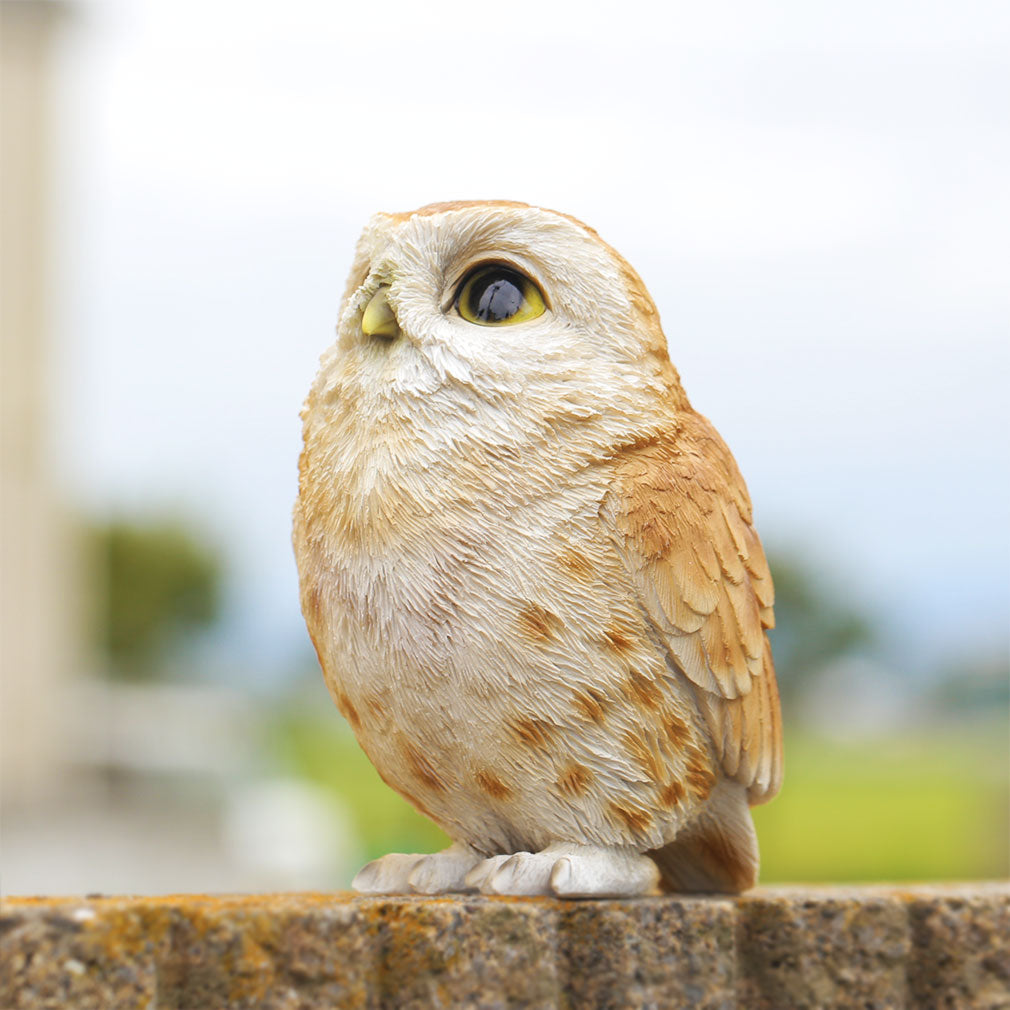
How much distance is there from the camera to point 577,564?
5.22 feet

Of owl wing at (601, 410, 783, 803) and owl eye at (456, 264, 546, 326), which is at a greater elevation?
owl eye at (456, 264, 546, 326)

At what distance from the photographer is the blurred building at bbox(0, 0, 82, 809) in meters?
9.12

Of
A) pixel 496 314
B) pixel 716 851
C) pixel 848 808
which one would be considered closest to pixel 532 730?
pixel 716 851

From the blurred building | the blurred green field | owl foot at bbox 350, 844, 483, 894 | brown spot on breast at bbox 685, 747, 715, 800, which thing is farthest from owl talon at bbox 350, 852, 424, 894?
the blurred building

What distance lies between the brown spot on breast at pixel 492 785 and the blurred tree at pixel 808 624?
969 cm

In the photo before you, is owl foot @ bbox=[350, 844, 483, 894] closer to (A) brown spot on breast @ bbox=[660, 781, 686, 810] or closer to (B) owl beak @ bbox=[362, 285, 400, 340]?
(A) brown spot on breast @ bbox=[660, 781, 686, 810]

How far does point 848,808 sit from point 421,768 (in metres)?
8.18

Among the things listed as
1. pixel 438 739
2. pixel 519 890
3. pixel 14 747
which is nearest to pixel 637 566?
pixel 438 739

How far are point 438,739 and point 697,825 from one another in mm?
430

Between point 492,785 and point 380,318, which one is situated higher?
point 380,318

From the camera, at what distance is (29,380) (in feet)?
30.0

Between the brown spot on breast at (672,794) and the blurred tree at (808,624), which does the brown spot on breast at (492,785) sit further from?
the blurred tree at (808,624)

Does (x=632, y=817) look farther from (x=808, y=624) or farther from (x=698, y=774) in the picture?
(x=808, y=624)

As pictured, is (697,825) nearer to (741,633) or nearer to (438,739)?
(741,633)
